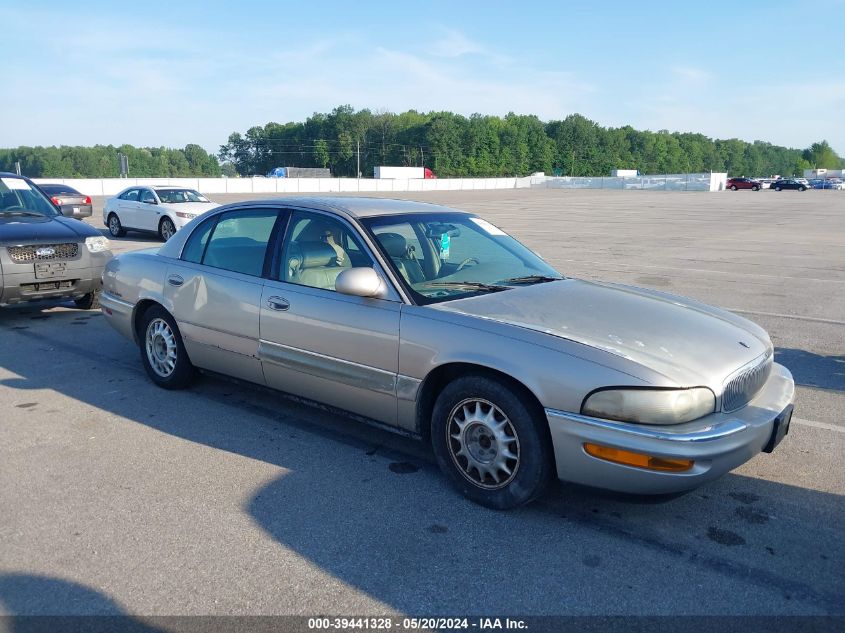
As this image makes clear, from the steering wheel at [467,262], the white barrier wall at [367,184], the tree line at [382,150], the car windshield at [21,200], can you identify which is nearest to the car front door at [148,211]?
the car windshield at [21,200]

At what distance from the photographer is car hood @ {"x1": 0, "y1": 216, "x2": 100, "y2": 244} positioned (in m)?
7.69

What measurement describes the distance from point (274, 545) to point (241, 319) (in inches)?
73.1

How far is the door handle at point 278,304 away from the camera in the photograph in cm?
444

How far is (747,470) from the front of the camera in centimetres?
409

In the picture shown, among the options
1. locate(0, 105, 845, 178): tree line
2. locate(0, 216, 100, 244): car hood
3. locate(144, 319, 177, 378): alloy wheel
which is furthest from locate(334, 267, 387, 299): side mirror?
locate(0, 105, 845, 178): tree line

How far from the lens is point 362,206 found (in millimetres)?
4660

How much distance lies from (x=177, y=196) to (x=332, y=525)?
16.7 meters

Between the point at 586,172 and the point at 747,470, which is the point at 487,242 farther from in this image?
the point at 586,172

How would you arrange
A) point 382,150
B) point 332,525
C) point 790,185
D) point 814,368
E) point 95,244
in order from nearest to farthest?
point 332,525 → point 814,368 → point 95,244 → point 790,185 → point 382,150

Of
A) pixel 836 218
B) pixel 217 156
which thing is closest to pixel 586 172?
pixel 217 156

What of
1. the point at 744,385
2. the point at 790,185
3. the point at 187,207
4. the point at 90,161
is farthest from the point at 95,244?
the point at 90,161

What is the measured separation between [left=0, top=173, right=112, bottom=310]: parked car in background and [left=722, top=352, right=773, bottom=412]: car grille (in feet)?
23.4

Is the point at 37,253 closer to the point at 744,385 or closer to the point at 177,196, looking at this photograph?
the point at 744,385

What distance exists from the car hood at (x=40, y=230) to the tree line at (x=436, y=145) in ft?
375
